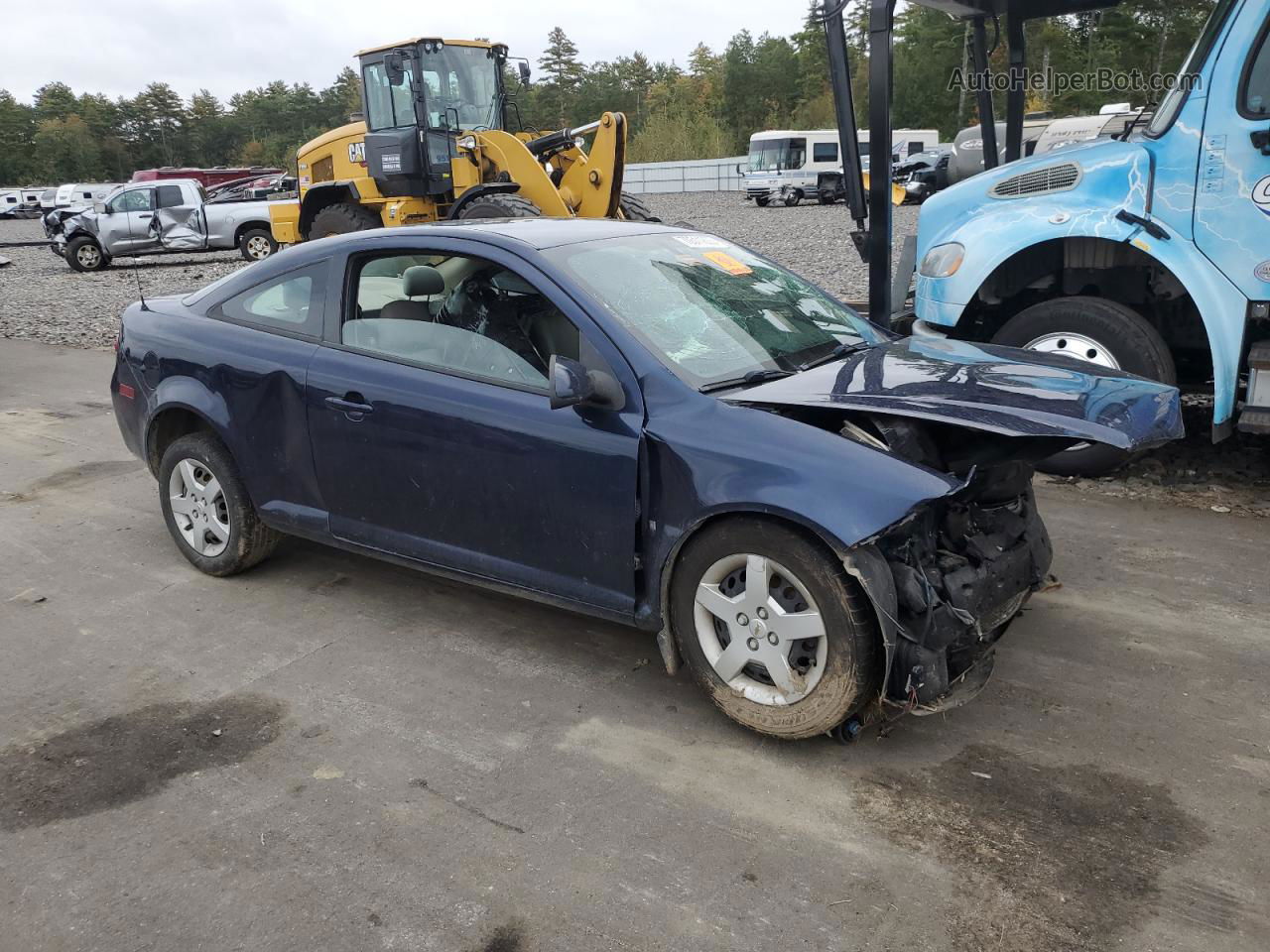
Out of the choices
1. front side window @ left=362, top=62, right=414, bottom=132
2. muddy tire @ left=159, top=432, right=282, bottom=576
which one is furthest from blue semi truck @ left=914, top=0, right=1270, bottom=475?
front side window @ left=362, top=62, right=414, bottom=132

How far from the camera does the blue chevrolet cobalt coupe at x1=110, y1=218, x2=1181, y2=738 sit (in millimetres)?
3225

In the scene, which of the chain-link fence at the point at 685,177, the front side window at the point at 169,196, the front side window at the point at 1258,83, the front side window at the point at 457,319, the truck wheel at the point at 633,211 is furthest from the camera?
the chain-link fence at the point at 685,177

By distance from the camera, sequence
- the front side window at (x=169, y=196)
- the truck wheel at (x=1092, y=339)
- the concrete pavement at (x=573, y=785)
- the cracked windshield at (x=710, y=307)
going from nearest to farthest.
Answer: the concrete pavement at (x=573, y=785), the cracked windshield at (x=710, y=307), the truck wheel at (x=1092, y=339), the front side window at (x=169, y=196)

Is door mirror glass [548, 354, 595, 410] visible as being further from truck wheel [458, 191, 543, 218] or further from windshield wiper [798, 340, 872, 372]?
truck wheel [458, 191, 543, 218]

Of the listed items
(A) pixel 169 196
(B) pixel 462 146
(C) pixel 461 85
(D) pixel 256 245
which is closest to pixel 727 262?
(B) pixel 462 146

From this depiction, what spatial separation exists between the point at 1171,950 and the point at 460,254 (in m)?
3.23

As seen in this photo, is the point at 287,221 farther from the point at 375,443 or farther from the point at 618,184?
the point at 375,443

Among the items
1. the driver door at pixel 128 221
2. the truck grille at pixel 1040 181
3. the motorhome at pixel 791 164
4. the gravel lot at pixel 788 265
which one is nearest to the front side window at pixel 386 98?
the gravel lot at pixel 788 265

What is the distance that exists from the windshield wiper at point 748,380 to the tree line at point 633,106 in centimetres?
3355

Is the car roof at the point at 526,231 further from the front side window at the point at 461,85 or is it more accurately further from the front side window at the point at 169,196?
the front side window at the point at 169,196

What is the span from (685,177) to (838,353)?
1933 inches

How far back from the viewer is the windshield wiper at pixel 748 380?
360 centimetres

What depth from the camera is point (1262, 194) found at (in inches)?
200

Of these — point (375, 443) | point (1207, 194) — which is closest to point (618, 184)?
point (1207, 194)
